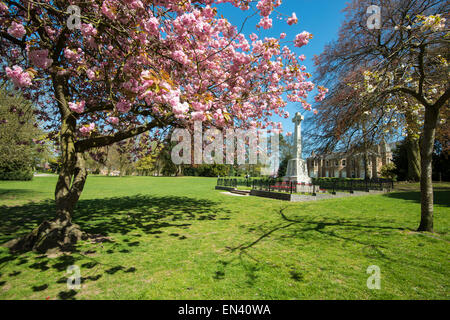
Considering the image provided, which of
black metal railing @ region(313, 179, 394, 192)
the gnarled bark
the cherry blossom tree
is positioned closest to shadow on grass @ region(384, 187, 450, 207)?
black metal railing @ region(313, 179, 394, 192)

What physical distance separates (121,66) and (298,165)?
15822 mm

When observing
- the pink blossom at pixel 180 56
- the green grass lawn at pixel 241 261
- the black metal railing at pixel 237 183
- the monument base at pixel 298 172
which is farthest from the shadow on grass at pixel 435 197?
the pink blossom at pixel 180 56

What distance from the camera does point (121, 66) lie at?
16.3ft

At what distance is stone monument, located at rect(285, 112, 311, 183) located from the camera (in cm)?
1756

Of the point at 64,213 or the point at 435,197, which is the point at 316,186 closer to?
the point at 435,197

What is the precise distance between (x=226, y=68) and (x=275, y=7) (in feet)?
8.82

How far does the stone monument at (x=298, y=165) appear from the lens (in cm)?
1756

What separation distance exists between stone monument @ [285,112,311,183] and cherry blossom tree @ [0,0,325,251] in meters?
9.85

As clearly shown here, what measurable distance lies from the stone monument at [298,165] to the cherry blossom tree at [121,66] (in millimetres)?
9853

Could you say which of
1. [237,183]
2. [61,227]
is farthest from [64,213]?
[237,183]

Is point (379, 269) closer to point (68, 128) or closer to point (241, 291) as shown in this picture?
point (241, 291)

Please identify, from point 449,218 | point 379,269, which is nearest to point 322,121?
point 379,269

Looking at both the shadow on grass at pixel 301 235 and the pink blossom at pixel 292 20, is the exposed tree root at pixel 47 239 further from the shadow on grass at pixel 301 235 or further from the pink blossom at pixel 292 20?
the pink blossom at pixel 292 20

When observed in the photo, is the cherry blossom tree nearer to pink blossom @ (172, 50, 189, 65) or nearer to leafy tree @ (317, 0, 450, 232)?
pink blossom @ (172, 50, 189, 65)
